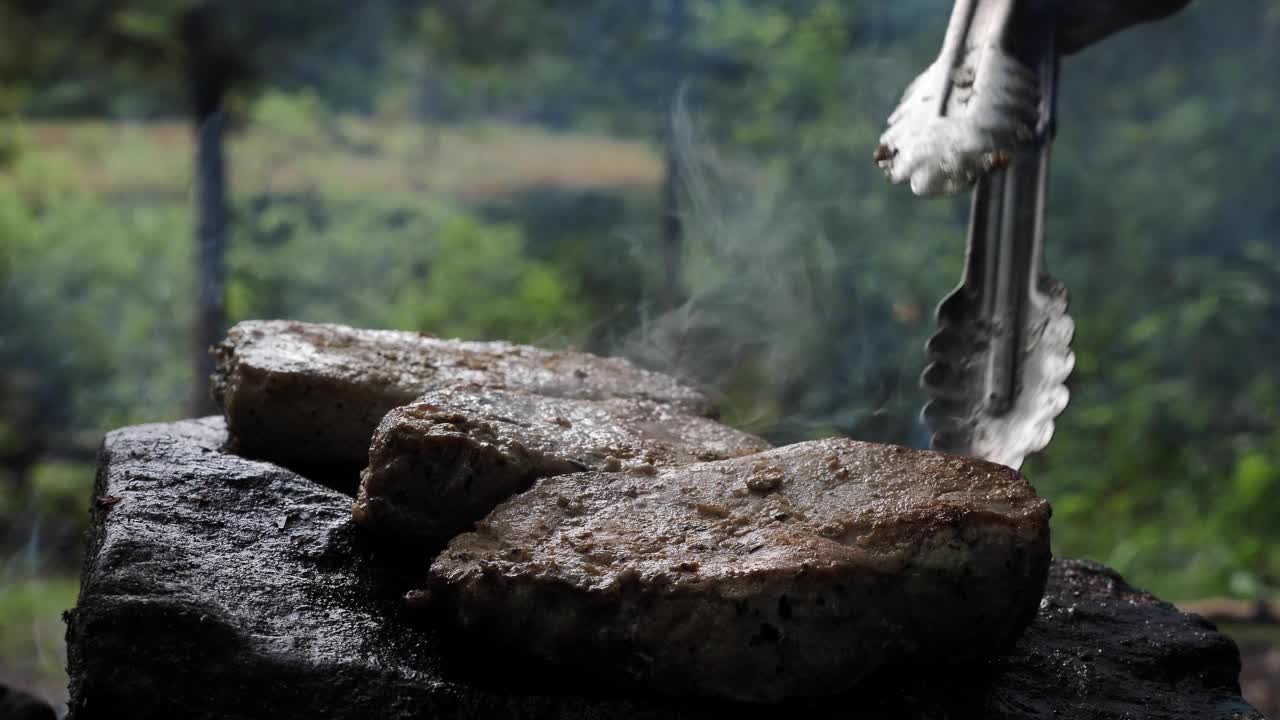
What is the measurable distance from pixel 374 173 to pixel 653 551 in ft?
18.8

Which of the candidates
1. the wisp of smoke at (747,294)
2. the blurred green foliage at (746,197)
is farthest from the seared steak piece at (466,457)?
the blurred green foliage at (746,197)

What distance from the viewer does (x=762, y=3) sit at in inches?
264

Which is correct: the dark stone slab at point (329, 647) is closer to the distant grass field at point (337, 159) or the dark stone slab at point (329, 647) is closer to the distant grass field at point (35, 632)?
the distant grass field at point (35, 632)

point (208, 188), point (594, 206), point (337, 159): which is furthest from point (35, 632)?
point (594, 206)

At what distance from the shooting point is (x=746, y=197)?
19.8ft

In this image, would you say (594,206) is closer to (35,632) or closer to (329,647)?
(35,632)

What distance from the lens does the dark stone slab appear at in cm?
172

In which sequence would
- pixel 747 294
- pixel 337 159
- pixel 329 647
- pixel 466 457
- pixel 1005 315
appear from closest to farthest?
pixel 329 647 → pixel 466 457 → pixel 1005 315 → pixel 747 294 → pixel 337 159

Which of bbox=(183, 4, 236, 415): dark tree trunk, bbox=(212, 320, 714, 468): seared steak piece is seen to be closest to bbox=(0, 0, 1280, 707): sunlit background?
bbox=(183, 4, 236, 415): dark tree trunk

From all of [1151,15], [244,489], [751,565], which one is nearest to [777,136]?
[1151,15]

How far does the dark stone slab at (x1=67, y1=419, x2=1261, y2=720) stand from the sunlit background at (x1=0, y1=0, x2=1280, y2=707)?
12.6 feet

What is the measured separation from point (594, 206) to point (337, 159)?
166 cm

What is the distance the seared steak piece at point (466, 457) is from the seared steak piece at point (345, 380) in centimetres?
31

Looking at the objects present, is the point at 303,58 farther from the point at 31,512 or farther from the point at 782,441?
the point at 782,441
